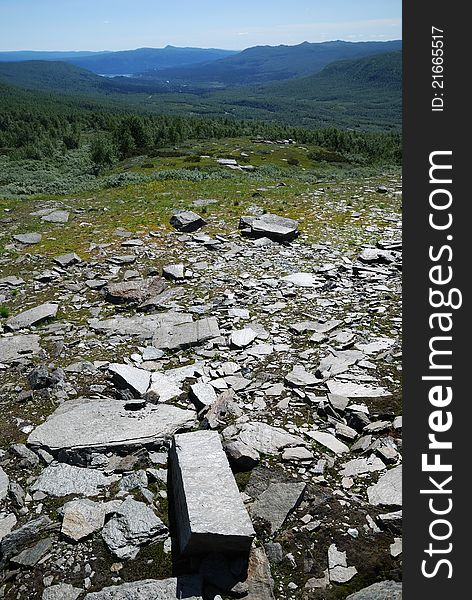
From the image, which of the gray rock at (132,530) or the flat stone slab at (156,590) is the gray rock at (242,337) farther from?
the flat stone slab at (156,590)

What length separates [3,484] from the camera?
18.1 ft

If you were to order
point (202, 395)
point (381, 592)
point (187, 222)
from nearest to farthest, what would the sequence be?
point (381, 592) < point (202, 395) < point (187, 222)

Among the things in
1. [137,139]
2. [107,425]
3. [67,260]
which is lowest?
[107,425]

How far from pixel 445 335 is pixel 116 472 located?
414 centimetres

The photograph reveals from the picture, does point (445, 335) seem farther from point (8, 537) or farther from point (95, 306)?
point (95, 306)

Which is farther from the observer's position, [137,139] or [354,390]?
[137,139]

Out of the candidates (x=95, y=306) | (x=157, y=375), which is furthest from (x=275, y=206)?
(x=157, y=375)

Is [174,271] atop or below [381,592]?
atop

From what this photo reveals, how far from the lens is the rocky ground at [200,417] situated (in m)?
4.46

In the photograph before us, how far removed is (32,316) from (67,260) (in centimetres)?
350

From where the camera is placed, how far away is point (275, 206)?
65.0ft

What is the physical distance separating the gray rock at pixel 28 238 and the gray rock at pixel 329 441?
12.6 meters

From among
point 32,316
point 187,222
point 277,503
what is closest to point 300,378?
point 277,503

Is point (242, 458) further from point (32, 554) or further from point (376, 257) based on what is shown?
point (376, 257)
